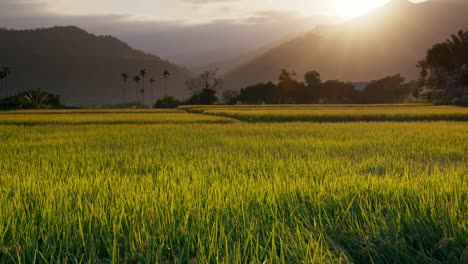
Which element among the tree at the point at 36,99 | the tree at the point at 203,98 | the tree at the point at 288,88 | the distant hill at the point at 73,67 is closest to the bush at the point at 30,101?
the tree at the point at 36,99

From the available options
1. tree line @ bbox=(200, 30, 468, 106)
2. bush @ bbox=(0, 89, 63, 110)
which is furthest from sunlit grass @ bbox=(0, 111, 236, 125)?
tree line @ bbox=(200, 30, 468, 106)

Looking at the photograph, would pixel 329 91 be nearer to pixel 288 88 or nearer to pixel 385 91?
pixel 288 88

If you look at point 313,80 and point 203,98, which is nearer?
point 203,98

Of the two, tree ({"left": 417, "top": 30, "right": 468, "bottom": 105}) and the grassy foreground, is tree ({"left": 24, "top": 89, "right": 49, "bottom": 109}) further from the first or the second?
the grassy foreground

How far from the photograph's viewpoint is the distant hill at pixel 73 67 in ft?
493

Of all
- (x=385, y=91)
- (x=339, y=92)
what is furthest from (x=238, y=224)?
(x=385, y=91)

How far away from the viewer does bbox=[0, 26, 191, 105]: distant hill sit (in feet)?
493

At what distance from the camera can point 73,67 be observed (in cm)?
15912

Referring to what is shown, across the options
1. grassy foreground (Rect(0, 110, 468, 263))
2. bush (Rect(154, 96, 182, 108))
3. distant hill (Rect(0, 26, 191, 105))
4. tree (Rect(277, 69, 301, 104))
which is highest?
distant hill (Rect(0, 26, 191, 105))

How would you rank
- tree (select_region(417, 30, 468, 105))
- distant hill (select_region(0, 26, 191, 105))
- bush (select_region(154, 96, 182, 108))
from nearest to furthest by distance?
1. tree (select_region(417, 30, 468, 105))
2. bush (select_region(154, 96, 182, 108))
3. distant hill (select_region(0, 26, 191, 105))

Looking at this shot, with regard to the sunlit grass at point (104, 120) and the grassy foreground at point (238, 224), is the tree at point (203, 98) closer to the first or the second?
the sunlit grass at point (104, 120)

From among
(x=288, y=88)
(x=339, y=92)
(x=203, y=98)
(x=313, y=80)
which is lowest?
(x=203, y=98)

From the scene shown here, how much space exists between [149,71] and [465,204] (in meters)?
169

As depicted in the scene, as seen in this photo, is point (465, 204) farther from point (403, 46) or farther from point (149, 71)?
point (403, 46)
